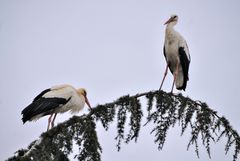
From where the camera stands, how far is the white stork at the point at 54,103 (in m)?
7.65

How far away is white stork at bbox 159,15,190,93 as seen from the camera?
8.55m

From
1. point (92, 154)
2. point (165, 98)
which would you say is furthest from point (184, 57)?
point (92, 154)

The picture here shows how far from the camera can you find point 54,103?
26.9ft

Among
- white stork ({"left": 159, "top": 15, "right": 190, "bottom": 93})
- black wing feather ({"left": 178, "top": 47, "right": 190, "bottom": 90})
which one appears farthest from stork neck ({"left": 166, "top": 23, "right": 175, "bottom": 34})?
black wing feather ({"left": 178, "top": 47, "right": 190, "bottom": 90})

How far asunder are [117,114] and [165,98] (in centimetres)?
49

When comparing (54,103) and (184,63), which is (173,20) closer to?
(184,63)

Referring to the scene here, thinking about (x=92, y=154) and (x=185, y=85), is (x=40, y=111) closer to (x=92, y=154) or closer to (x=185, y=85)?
(x=185, y=85)

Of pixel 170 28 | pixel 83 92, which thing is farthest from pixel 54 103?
pixel 170 28

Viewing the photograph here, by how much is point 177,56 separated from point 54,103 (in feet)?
8.08

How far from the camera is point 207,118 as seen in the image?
3764 mm

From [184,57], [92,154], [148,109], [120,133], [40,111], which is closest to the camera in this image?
[92,154]

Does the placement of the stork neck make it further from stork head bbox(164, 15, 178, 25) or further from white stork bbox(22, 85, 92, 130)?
white stork bbox(22, 85, 92, 130)

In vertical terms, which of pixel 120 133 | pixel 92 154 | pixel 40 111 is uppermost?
pixel 40 111

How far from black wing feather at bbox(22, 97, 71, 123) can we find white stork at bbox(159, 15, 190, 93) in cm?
204
